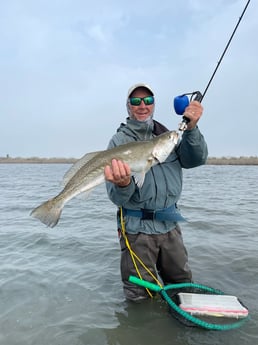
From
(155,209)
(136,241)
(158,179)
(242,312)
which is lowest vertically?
(242,312)

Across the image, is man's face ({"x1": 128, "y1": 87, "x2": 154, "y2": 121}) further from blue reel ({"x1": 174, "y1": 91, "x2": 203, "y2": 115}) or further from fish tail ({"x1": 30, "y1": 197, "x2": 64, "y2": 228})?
fish tail ({"x1": 30, "y1": 197, "x2": 64, "y2": 228})

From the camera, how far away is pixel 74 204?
1558 centimetres

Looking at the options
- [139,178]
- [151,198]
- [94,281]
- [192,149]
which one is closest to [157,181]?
[151,198]

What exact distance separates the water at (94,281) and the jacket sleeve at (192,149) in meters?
1.63

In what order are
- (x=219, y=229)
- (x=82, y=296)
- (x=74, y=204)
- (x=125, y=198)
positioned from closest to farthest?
(x=125, y=198) → (x=82, y=296) → (x=219, y=229) → (x=74, y=204)

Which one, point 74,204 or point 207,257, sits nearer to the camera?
point 207,257

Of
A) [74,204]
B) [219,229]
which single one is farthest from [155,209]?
[74,204]

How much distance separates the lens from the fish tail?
3975mm

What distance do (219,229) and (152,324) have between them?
5.91 m

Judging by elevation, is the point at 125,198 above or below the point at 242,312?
above

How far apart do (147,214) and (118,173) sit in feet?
2.43

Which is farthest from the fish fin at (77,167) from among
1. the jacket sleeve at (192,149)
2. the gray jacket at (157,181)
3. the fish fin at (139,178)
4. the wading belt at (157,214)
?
the jacket sleeve at (192,149)

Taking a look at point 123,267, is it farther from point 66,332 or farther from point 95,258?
point 95,258

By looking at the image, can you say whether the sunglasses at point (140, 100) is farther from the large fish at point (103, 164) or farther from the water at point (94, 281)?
the water at point (94, 281)
